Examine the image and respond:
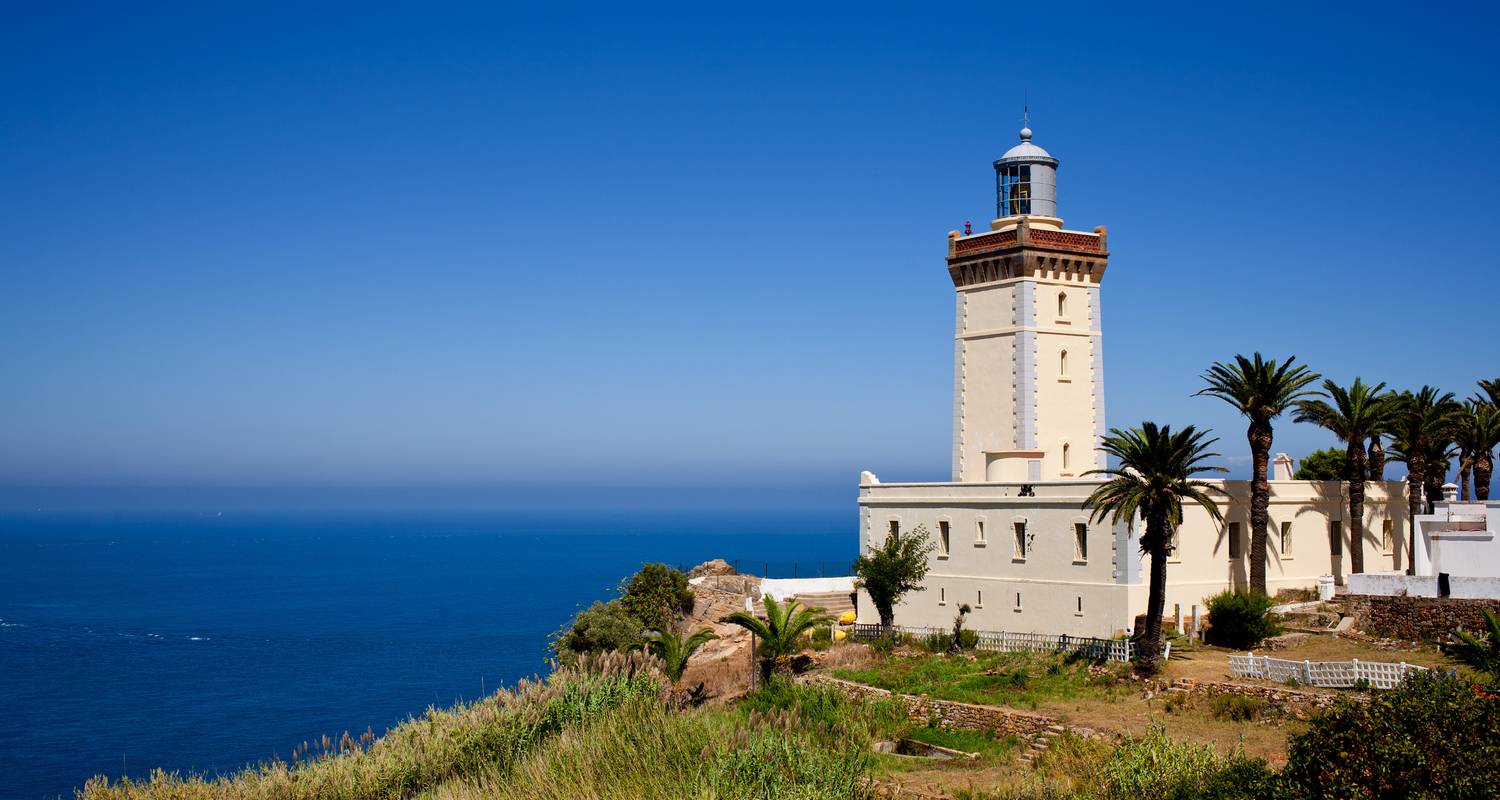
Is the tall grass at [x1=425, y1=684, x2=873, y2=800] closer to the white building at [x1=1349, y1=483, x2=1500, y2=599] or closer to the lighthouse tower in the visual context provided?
the white building at [x1=1349, y1=483, x2=1500, y2=599]

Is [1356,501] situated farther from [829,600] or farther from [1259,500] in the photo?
[829,600]

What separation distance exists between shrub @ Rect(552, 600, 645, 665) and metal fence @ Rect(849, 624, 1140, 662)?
9.26 metres

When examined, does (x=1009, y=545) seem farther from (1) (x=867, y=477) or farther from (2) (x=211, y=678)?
(2) (x=211, y=678)

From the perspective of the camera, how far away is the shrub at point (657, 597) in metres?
51.6

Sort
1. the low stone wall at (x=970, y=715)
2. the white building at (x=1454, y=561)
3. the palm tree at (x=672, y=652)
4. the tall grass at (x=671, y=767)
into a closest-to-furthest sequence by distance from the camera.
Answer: the tall grass at (x=671, y=767), the low stone wall at (x=970, y=715), the white building at (x=1454, y=561), the palm tree at (x=672, y=652)

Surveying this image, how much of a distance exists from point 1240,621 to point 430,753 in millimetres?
21105

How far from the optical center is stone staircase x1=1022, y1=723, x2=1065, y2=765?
27425 millimetres

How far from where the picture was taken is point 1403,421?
38156 mm

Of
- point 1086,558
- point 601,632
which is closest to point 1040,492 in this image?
point 1086,558

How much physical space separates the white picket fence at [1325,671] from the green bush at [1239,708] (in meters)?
1.38

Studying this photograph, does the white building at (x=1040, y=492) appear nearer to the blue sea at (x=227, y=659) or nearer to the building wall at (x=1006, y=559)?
the building wall at (x=1006, y=559)

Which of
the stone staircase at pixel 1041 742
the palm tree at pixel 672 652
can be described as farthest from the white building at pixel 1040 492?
the stone staircase at pixel 1041 742

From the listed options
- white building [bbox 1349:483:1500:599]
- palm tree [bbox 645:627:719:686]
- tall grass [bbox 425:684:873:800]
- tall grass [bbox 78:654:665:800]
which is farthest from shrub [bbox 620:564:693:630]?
tall grass [bbox 425:684:873:800]

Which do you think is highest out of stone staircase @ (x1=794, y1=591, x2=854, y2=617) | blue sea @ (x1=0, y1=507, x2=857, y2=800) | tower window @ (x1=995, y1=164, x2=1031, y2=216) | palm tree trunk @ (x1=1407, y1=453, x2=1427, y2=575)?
tower window @ (x1=995, y1=164, x2=1031, y2=216)
